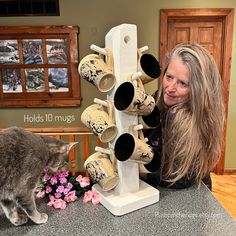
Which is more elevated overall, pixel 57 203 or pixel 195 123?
pixel 195 123

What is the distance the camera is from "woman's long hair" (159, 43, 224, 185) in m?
1.02

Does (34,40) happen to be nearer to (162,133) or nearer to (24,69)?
(24,69)

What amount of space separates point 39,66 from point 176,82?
7.39 ft

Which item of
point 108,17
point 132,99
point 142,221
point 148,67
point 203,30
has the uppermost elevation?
point 108,17

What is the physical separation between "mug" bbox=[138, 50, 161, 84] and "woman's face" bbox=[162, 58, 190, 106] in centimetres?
17

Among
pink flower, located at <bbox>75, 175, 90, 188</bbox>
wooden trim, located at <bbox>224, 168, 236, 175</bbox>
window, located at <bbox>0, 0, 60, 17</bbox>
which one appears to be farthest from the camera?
wooden trim, located at <bbox>224, 168, 236, 175</bbox>

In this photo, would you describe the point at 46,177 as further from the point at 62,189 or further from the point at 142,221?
the point at 142,221

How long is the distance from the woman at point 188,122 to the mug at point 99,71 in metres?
0.31

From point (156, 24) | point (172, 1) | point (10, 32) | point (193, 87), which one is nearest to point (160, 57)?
point (156, 24)

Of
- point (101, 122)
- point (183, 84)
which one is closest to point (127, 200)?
point (101, 122)

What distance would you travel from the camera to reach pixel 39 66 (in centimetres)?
293

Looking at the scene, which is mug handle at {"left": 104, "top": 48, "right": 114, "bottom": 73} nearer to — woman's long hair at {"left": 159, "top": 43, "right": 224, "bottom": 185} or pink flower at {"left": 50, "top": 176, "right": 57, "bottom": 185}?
woman's long hair at {"left": 159, "top": 43, "right": 224, "bottom": 185}

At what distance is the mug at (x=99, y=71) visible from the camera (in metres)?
0.84

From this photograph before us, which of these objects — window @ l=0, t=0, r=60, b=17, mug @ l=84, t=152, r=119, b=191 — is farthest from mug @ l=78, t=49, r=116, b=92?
window @ l=0, t=0, r=60, b=17
